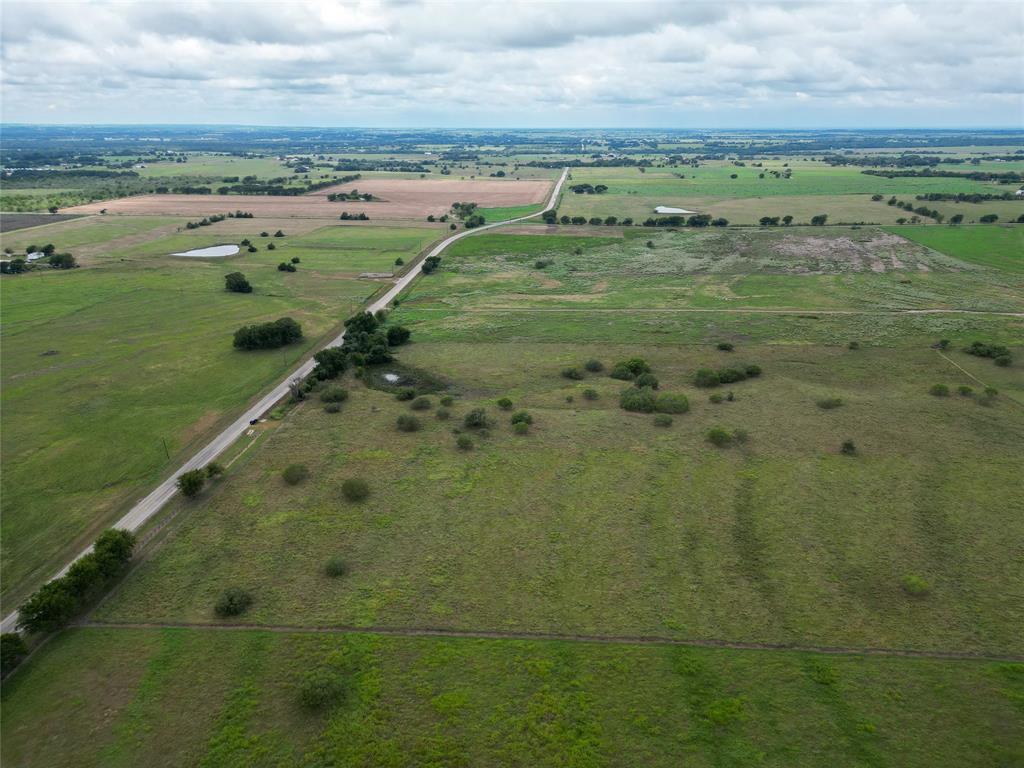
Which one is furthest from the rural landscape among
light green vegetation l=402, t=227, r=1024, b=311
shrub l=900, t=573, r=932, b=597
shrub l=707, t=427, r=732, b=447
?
light green vegetation l=402, t=227, r=1024, b=311

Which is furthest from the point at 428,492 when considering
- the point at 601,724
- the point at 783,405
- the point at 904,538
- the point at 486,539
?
the point at 783,405

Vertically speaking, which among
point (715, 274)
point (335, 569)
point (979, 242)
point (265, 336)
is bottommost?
point (335, 569)

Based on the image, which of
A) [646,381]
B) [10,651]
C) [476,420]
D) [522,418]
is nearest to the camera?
[10,651]

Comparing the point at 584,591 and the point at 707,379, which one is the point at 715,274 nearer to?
the point at 707,379

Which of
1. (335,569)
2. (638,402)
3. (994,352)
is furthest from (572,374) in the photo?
(994,352)

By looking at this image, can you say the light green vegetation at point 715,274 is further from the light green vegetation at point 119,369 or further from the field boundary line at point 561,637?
the field boundary line at point 561,637

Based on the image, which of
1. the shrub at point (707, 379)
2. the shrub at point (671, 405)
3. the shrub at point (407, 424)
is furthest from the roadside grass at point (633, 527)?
the shrub at point (707, 379)
